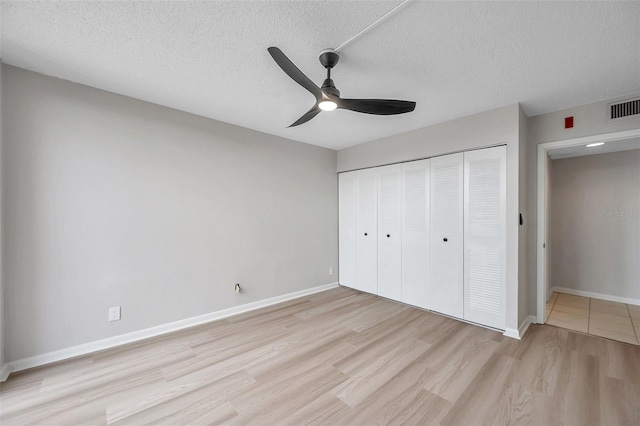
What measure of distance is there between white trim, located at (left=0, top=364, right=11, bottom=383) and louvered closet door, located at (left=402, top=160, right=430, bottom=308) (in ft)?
13.0

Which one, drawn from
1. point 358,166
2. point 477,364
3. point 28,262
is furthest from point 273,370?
point 358,166

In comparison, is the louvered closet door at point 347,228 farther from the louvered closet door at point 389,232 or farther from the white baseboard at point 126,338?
the white baseboard at point 126,338

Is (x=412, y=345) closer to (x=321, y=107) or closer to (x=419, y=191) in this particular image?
(x=419, y=191)

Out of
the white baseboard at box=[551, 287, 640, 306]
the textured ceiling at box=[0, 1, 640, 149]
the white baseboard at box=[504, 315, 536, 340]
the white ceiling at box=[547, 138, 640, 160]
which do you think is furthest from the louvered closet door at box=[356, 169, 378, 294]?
the white baseboard at box=[551, 287, 640, 306]

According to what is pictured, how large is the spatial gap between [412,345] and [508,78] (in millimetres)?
2566

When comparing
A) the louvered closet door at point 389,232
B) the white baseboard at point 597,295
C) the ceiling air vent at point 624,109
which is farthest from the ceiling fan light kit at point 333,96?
the white baseboard at point 597,295

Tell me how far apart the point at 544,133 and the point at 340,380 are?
3408 mm

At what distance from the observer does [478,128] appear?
2818 mm

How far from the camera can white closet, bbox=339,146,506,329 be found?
274cm

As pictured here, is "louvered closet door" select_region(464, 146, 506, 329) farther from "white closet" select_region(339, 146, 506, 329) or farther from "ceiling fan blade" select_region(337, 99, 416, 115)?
"ceiling fan blade" select_region(337, 99, 416, 115)

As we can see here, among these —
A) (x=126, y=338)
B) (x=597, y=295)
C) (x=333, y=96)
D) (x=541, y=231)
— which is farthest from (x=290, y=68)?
(x=597, y=295)

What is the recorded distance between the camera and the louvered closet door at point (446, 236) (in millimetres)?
2984

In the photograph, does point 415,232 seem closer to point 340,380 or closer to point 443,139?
point 443,139

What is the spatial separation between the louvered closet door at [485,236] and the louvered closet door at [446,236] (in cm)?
8
